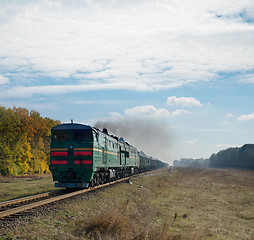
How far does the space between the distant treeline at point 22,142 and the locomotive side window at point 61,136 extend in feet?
105

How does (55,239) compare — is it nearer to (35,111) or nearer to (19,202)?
(19,202)

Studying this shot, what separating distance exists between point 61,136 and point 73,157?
1.71 m

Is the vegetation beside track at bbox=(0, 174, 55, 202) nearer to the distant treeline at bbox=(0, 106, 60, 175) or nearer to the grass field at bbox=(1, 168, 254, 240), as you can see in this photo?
the grass field at bbox=(1, 168, 254, 240)

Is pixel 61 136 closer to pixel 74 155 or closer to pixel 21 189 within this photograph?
pixel 74 155

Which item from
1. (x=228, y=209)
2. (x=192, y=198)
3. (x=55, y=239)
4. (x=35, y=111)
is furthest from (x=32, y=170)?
(x=55, y=239)

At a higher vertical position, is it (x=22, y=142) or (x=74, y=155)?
(x=22, y=142)

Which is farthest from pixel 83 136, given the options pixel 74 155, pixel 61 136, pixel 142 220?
pixel 142 220

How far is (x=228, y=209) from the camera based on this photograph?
930 inches

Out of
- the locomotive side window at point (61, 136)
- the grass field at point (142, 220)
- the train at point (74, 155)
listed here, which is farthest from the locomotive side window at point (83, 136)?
the grass field at point (142, 220)

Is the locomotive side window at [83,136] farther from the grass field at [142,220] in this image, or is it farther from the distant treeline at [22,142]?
the distant treeline at [22,142]

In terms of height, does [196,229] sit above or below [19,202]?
below

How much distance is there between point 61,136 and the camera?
2088cm

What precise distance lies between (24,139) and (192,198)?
36.2m

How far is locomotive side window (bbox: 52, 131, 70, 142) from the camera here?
20.8 metres
